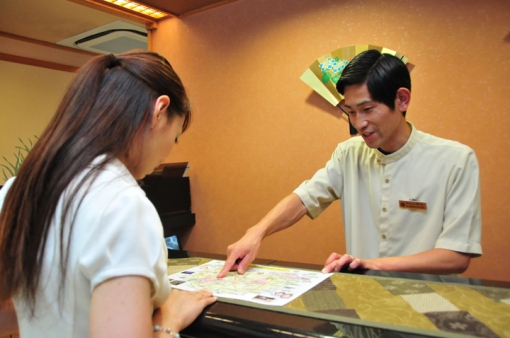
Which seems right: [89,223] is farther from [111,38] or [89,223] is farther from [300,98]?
[111,38]

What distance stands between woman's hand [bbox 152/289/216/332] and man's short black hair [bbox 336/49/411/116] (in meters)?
1.05

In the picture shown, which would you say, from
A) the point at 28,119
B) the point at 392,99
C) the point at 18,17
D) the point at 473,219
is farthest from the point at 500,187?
the point at 28,119

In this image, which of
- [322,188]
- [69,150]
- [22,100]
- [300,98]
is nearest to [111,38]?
[22,100]

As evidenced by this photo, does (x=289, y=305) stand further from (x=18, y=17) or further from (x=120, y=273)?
(x=18, y=17)

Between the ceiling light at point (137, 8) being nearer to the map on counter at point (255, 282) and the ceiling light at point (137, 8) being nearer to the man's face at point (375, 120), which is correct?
the man's face at point (375, 120)

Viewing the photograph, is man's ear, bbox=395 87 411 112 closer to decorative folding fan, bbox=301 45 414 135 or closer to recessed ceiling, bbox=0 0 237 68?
decorative folding fan, bbox=301 45 414 135

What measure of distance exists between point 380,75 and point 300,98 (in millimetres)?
1348

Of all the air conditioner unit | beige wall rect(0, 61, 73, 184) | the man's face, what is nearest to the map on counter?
the man's face

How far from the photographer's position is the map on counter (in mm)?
997

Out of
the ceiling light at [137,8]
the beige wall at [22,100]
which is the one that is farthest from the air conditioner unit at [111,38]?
the ceiling light at [137,8]

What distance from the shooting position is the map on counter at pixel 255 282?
1.00 meters

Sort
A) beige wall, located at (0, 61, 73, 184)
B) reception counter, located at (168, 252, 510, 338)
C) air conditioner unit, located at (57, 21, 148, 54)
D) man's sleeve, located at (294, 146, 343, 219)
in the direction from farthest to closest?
beige wall, located at (0, 61, 73, 184), air conditioner unit, located at (57, 21, 148, 54), man's sleeve, located at (294, 146, 343, 219), reception counter, located at (168, 252, 510, 338)

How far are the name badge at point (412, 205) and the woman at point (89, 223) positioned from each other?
1171 millimetres

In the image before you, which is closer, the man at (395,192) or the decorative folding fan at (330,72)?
the man at (395,192)
